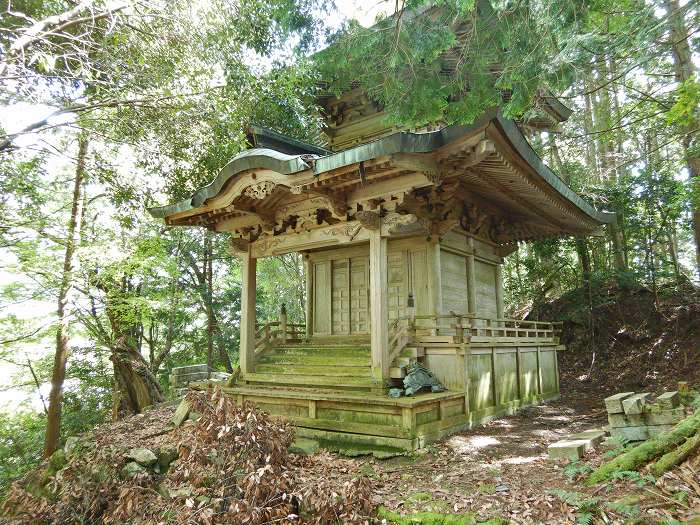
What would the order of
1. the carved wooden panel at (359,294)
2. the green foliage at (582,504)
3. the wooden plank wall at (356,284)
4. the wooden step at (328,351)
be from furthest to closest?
1. the carved wooden panel at (359,294)
2. the wooden plank wall at (356,284)
3. the wooden step at (328,351)
4. the green foliage at (582,504)

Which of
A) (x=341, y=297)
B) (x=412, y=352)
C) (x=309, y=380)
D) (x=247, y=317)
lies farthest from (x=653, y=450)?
(x=247, y=317)

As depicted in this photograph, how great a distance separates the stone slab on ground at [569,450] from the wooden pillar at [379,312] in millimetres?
2732

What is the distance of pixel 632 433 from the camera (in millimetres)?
5379

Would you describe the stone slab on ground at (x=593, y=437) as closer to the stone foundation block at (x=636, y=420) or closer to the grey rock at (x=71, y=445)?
the stone foundation block at (x=636, y=420)

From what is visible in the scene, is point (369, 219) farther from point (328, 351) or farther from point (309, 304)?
point (309, 304)

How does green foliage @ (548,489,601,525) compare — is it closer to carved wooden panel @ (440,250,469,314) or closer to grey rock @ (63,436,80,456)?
carved wooden panel @ (440,250,469,314)

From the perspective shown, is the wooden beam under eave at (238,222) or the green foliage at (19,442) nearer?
the wooden beam under eave at (238,222)

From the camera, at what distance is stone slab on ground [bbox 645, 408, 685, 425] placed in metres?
4.95

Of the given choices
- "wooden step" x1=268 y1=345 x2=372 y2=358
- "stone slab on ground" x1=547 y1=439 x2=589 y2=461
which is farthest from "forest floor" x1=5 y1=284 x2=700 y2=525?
"wooden step" x1=268 y1=345 x2=372 y2=358

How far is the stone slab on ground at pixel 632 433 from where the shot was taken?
17.4 feet

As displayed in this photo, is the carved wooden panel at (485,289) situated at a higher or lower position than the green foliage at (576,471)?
higher

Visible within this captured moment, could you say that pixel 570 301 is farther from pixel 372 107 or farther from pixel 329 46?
pixel 329 46

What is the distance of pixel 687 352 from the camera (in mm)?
11594

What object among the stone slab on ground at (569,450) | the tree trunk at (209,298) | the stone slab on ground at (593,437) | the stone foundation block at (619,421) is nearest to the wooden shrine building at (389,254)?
the stone slab on ground at (569,450)
